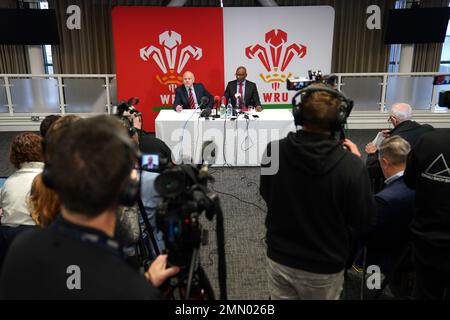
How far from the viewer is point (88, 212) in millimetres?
927

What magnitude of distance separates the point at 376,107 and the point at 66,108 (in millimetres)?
5580

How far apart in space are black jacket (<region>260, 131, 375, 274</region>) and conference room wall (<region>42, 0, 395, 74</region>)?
6.09 m

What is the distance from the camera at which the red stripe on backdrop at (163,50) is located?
6.13m

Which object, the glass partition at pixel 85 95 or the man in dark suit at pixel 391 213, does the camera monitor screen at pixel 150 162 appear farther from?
the glass partition at pixel 85 95

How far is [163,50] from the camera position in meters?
6.24

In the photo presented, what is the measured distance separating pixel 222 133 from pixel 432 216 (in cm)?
324

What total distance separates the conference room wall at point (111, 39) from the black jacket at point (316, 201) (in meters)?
6.09

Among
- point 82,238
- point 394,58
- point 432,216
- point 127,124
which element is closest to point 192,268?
point 82,238

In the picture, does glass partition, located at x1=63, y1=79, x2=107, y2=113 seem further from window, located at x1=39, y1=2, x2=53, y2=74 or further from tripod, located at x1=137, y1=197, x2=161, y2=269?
tripod, located at x1=137, y1=197, x2=161, y2=269

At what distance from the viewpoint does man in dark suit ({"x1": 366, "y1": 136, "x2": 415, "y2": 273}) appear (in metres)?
2.18

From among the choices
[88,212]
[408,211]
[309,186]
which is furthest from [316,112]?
[408,211]

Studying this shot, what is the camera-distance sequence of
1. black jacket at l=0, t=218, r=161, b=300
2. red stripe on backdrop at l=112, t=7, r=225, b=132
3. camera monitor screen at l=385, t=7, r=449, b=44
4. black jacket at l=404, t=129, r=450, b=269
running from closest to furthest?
1. black jacket at l=0, t=218, r=161, b=300
2. black jacket at l=404, t=129, r=450, b=269
3. red stripe on backdrop at l=112, t=7, r=225, b=132
4. camera monitor screen at l=385, t=7, r=449, b=44

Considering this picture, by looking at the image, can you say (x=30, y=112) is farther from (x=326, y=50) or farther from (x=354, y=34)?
(x=354, y=34)

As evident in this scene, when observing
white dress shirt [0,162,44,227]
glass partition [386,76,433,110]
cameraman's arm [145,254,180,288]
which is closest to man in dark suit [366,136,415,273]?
cameraman's arm [145,254,180,288]
